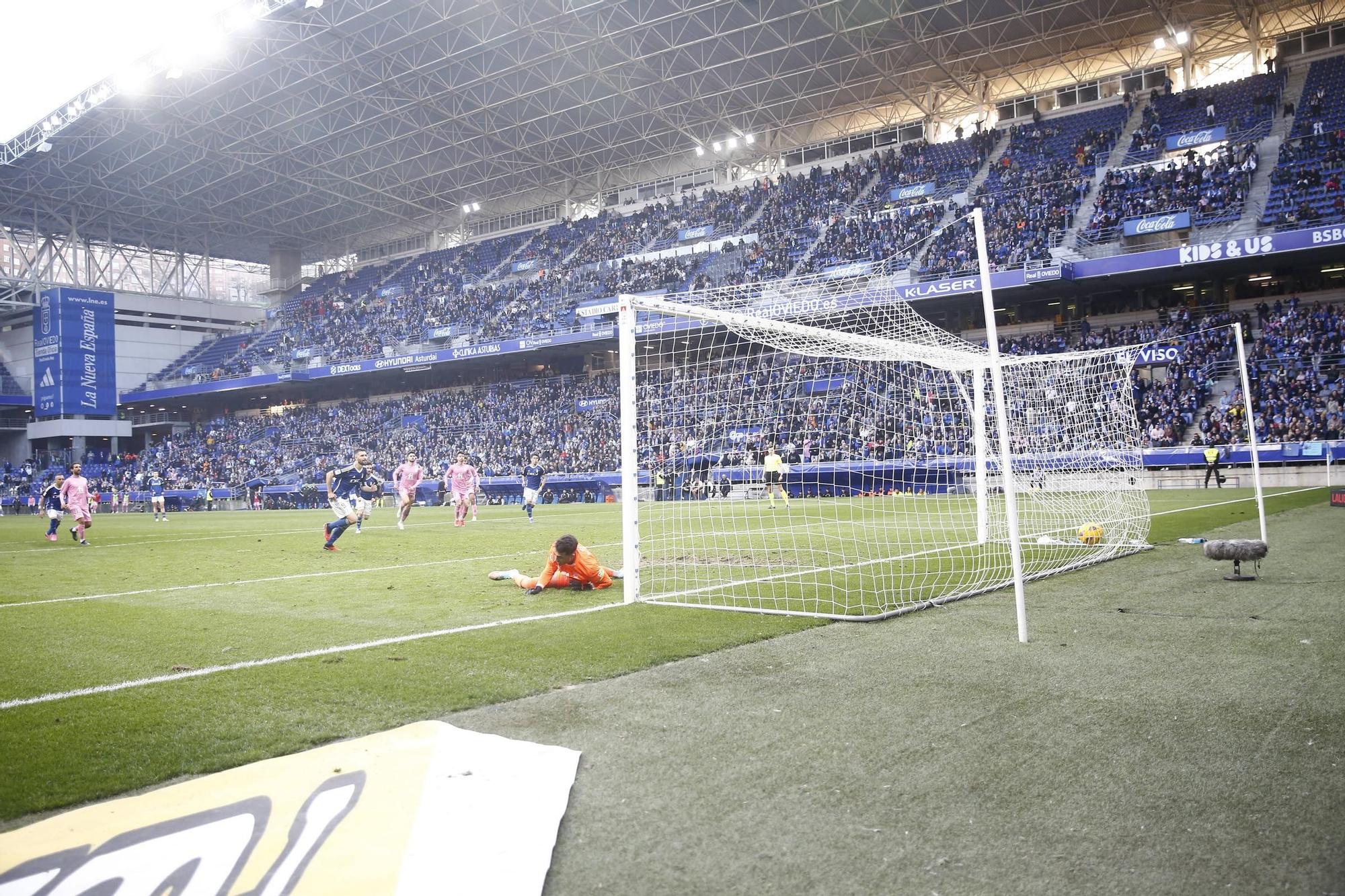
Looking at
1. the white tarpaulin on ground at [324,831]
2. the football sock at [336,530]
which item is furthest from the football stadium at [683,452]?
the football sock at [336,530]

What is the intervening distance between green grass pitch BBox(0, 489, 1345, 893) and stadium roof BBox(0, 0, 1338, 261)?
2849 cm

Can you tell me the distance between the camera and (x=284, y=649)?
21.7 ft

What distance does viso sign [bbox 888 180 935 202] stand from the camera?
3972 centimetres

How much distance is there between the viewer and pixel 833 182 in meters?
43.2

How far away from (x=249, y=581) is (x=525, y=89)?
35105mm

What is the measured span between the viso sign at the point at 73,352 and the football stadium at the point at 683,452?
0.35m

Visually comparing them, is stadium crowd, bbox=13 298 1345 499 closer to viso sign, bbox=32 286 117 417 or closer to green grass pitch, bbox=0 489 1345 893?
viso sign, bbox=32 286 117 417

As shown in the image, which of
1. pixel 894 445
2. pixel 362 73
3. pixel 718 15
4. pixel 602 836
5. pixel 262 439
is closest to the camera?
pixel 602 836

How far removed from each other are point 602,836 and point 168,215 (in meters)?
62.5

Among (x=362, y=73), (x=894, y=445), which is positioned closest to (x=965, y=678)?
(x=894, y=445)

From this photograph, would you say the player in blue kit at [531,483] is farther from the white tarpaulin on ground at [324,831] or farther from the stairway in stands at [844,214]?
the white tarpaulin on ground at [324,831]

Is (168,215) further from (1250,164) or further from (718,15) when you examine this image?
(1250,164)

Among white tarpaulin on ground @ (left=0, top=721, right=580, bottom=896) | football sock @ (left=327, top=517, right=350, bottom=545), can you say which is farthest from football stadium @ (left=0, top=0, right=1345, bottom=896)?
football sock @ (left=327, top=517, right=350, bottom=545)

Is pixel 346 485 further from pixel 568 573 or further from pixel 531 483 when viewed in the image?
pixel 568 573
